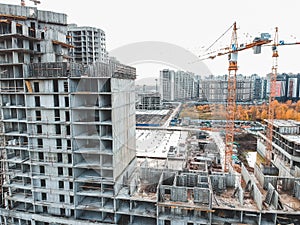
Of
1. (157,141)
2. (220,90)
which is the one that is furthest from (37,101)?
(220,90)

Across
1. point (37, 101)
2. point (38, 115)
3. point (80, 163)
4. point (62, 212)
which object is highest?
point (37, 101)

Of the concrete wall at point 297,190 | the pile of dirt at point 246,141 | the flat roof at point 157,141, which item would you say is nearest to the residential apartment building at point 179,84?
the pile of dirt at point 246,141

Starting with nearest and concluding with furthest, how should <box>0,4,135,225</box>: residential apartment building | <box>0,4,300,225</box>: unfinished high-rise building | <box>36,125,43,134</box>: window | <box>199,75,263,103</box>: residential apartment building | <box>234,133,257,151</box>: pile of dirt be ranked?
1. <box>0,4,300,225</box>: unfinished high-rise building
2. <box>0,4,135,225</box>: residential apartment building
3. <box>36,125,43,134</box>: window
4. <box>234,133,257,151</box>: pile of dirt
5. <box>199,75,263,103</box>: residential apartment building

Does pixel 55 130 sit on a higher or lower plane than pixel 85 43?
lower

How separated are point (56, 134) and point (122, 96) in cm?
481

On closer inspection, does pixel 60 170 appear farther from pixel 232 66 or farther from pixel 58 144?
pixel 232 66

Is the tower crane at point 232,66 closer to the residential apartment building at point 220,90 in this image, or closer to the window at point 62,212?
the window at point 62,212

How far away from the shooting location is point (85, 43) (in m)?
27.9

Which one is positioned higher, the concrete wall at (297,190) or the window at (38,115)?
the window at (38,115)

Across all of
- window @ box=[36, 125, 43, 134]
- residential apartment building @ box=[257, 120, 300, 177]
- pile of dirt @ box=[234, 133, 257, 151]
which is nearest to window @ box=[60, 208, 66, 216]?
window @ box=[36, 125, 43, 134]

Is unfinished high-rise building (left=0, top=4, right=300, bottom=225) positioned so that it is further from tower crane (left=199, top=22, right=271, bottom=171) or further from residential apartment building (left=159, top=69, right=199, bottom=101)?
residential apartment building (left=159, top=69, right=199, bottom=101)

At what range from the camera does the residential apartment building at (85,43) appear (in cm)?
2770

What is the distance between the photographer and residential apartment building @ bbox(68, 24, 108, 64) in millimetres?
27703

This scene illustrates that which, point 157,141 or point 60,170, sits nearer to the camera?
point 60,170
